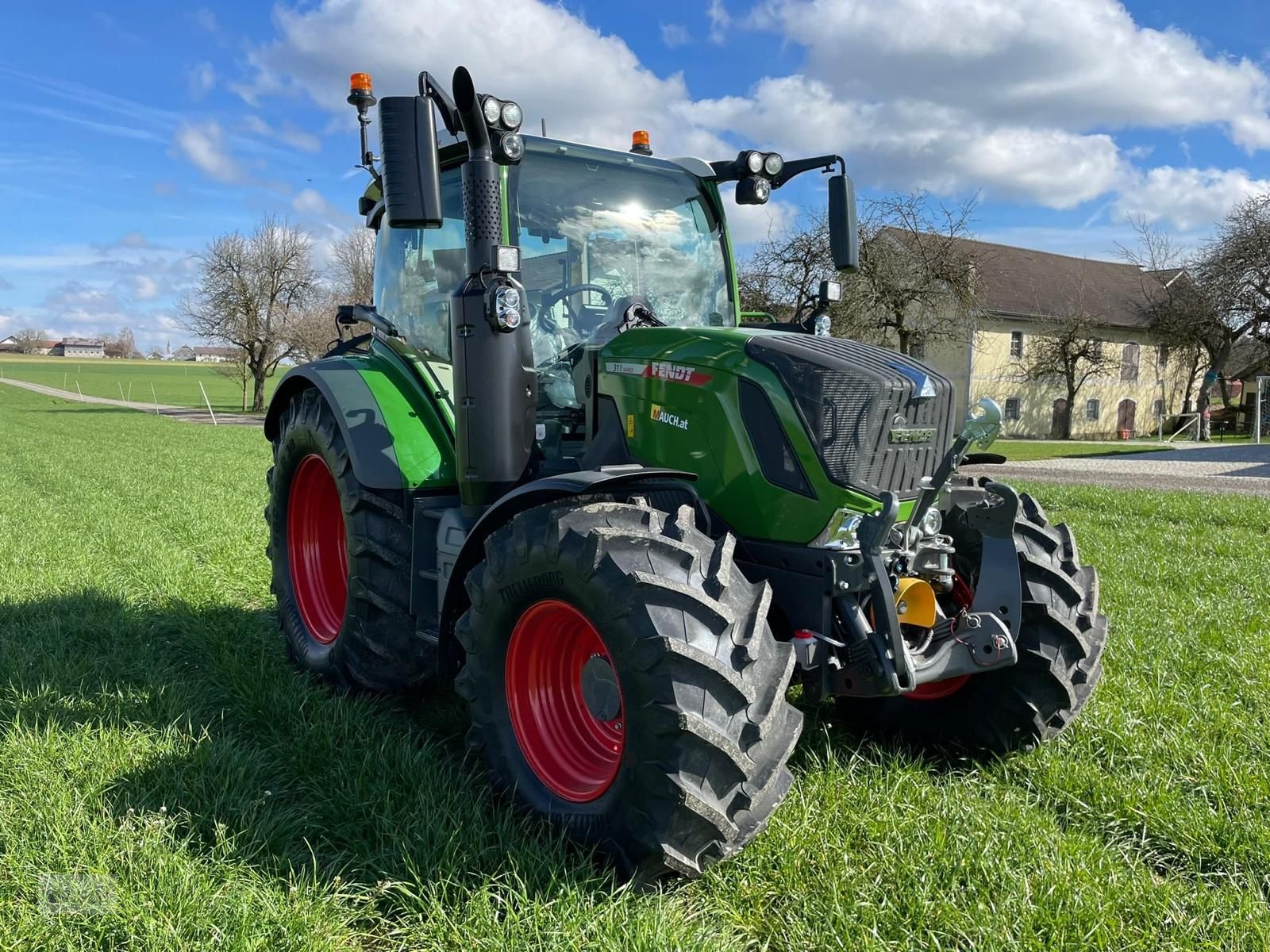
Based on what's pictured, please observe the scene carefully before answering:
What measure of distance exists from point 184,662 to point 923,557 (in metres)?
3.48

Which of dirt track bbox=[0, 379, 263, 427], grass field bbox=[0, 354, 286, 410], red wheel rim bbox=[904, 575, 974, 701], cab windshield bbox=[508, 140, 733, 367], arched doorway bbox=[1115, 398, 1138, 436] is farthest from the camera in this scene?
grass field bbox=[0, 354, 286, 410]

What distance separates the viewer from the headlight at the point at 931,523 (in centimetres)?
340

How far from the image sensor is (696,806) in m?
2.54

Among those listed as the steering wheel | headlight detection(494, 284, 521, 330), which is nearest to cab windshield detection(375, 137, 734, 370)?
the steering wheel

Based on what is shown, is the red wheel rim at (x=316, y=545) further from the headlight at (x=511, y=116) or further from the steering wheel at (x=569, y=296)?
the headlight at (x=511, y=116)

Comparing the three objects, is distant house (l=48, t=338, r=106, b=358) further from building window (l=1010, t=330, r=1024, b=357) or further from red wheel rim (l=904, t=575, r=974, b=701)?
red wheel rim (l=904, t=575, r=974, b=701)

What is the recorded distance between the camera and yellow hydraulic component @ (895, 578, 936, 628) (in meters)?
3.28

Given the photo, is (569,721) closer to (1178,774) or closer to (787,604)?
Result: (787,604)

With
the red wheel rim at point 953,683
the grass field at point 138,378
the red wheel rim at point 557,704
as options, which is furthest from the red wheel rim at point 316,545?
the grass field at point 138,378

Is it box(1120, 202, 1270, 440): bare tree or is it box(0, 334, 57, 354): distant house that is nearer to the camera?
box(1120, 202, 1270, 440): bare tree

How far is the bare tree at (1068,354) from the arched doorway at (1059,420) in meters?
0.03

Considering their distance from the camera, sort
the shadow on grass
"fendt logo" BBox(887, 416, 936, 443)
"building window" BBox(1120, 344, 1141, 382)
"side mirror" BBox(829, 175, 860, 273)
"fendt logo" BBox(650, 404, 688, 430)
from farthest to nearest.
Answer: "building window" BBox(1120, 344, 1141, 382)
"side mirror" BBox(829, 175, 860, 273)
"fendt logo" BBox(650, 404, 688, 430)
"fendt logo" BBox(887, 416, 936, 443)
the shadow on grass

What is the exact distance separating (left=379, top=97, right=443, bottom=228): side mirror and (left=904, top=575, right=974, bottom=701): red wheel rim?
2.32 m

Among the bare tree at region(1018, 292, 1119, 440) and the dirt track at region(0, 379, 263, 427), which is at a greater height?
the bare tree at region(1018, 292, 1119, 440)
